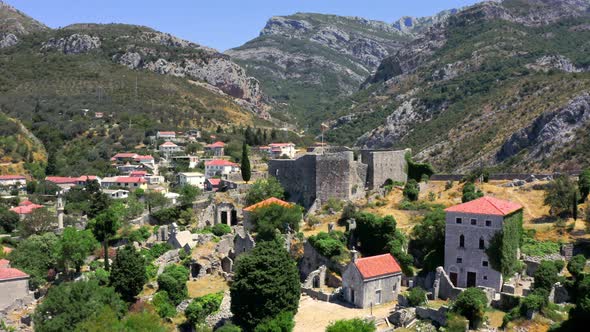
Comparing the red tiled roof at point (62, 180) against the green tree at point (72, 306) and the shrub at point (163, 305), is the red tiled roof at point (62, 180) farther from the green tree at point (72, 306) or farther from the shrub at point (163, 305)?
the shrub at point (163, 305)

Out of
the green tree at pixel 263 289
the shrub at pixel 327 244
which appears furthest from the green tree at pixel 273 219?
the green tree at pixel 263 289

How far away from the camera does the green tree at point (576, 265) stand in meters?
29.5

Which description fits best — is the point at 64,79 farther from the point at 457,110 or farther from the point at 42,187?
the point at 457,110

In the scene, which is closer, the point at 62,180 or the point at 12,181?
the point at 12,181

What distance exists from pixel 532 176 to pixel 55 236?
124 ft

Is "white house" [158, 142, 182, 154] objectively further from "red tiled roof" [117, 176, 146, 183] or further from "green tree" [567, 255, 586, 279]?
"green tree" [567, 255, 586, 279]

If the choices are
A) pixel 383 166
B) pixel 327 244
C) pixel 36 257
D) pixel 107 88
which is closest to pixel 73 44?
pixel 107 88

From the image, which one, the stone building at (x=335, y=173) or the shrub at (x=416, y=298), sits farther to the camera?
the stone building at (x=335, y=173)

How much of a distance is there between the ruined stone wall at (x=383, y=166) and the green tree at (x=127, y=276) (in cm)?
2051

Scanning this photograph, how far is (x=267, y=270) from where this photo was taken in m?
30.5

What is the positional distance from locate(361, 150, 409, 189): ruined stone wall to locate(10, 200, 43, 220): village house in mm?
29084

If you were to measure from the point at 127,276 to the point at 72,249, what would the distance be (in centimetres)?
713

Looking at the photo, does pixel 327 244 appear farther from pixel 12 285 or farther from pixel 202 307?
pixel 12 285

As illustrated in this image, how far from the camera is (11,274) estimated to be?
1417 inches
